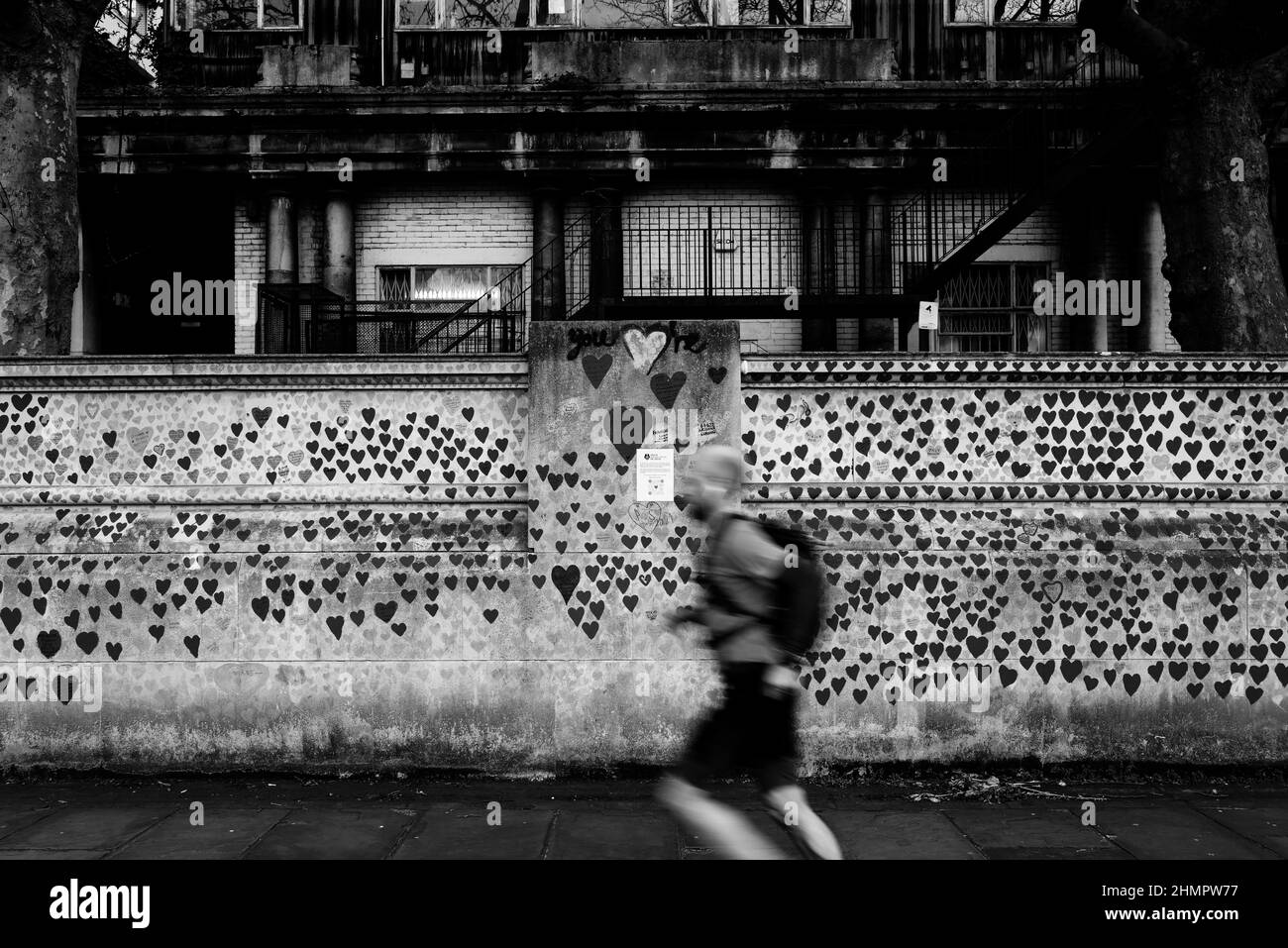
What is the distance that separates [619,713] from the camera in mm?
7188

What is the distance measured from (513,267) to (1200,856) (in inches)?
526

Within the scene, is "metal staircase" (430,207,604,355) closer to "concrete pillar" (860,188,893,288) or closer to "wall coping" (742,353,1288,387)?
"concrete pillar" (860,188,893,288)

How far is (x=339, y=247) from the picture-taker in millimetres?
16438

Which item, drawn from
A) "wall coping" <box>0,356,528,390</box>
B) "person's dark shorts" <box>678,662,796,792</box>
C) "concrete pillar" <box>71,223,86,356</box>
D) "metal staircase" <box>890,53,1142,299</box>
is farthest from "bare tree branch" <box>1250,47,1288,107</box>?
"concrete pillar" <box>71,223,86,356</box>

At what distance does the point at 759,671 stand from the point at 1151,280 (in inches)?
577

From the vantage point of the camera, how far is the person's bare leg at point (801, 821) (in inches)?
179

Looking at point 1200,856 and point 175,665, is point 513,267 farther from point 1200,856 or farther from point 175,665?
point 1200,856

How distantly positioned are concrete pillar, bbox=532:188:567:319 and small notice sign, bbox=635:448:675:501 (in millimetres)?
9095

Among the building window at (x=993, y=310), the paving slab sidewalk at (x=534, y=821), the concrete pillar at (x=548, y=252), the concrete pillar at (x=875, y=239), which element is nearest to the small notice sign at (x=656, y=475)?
the paving slab sidewalk at (x=534, y=821)

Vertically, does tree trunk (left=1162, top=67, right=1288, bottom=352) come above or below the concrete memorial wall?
above

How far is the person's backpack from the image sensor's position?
4.65m

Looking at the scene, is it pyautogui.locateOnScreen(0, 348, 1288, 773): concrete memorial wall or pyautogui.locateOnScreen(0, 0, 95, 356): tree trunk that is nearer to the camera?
pyautogui.locateOnScreen(0, 348, 1288, 773): concrete memorial wall

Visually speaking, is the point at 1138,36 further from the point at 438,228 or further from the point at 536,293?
the point at 438,228

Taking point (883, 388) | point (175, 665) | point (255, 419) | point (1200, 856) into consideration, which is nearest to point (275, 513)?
point (255, 419)
